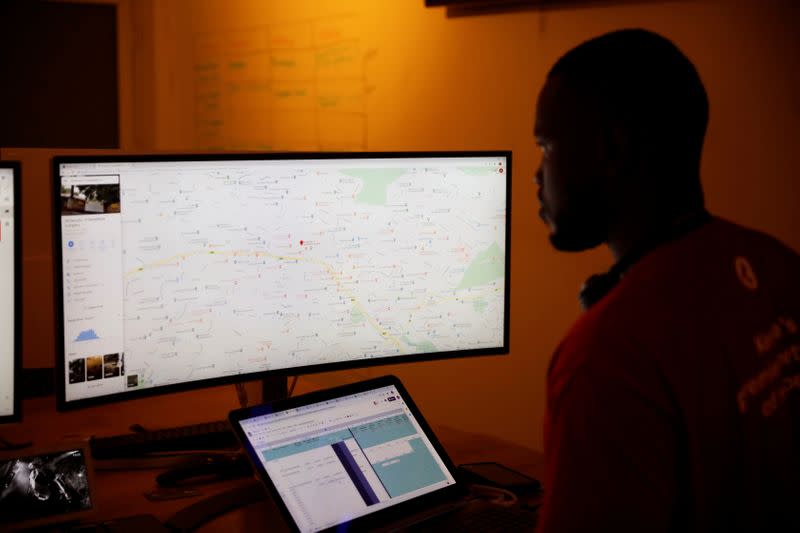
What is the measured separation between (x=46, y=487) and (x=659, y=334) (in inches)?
35.9

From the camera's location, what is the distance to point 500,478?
1456 millimetres

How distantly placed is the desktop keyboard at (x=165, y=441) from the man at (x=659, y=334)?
33.4 inches

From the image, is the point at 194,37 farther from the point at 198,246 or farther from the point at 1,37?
the point at 198,246

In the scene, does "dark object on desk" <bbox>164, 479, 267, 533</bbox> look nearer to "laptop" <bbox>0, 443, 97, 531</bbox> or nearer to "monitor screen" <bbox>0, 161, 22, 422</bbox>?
"laptop" <bbox>0, 443, 97, 531</bbox>

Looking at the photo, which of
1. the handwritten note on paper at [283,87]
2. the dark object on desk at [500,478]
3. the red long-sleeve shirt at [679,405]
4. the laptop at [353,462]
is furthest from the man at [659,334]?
the handwritten note on paper at [283,87]

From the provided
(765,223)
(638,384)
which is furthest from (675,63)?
(765,223)

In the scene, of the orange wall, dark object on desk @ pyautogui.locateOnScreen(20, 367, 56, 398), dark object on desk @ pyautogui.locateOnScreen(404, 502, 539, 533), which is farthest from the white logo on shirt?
dark object on desk @ pyautogui.locateOnScreen(20, 367, 56, 398)

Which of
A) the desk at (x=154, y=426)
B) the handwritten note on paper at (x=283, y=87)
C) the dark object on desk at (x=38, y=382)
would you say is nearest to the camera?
the desk at (x=154, y=426)

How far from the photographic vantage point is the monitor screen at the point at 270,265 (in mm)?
1309

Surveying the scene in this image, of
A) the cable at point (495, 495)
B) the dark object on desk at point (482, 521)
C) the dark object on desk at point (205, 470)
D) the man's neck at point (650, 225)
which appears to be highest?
the man's neck at point (650, 225)

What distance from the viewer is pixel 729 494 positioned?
816 mm

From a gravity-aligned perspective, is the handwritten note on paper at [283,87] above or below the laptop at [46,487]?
above

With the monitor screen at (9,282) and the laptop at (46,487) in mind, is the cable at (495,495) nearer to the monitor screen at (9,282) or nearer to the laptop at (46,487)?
the laptop at (46,487)

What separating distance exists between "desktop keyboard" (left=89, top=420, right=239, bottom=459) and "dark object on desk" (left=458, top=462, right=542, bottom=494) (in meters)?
0.42
